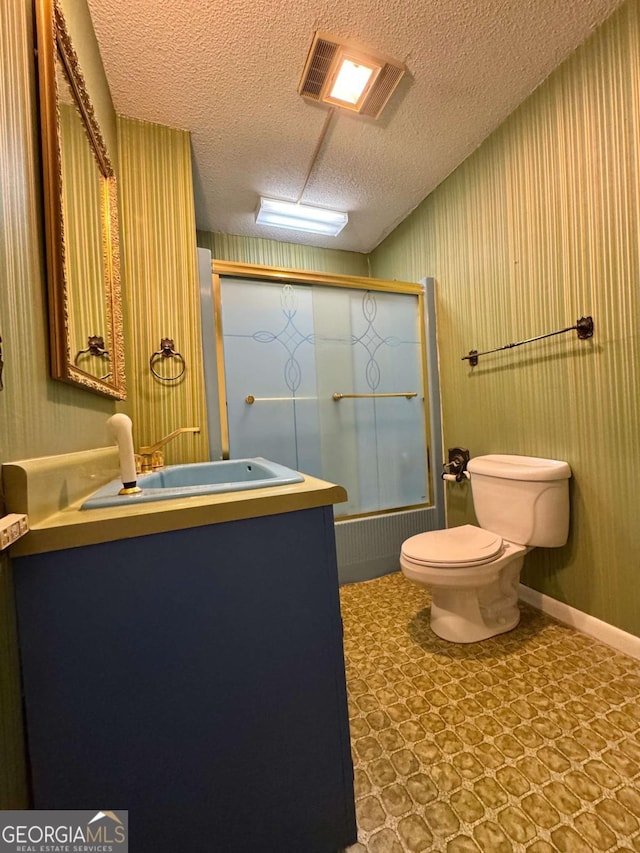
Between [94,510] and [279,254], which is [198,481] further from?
[279,254]

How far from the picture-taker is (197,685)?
61 centimetres

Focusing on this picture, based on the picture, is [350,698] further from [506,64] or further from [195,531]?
[506,64]

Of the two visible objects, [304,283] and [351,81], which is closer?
[351,81]

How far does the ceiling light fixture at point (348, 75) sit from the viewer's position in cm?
128

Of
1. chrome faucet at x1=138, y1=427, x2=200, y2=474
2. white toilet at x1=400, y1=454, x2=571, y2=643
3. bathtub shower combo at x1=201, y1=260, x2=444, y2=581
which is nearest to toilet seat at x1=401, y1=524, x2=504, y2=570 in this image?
white toilet at x1=400, y1=454, x2=571, y2=643

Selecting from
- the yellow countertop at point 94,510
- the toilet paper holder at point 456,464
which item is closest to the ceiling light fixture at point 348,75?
the yellow countertop at point 94,510

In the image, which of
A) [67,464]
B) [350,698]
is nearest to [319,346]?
[67,464]

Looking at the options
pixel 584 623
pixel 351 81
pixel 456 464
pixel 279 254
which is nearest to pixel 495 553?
pixel 584 623

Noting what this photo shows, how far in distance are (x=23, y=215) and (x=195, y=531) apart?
2.29 ft

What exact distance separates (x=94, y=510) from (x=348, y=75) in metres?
1.90

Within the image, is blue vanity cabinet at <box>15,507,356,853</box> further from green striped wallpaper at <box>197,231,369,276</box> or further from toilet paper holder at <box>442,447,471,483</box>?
green striped wallpaper at <box>197,231,369,276</box>

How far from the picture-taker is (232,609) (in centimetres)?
63

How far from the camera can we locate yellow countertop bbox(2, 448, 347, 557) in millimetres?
524

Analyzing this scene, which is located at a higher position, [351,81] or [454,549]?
[351,81]
